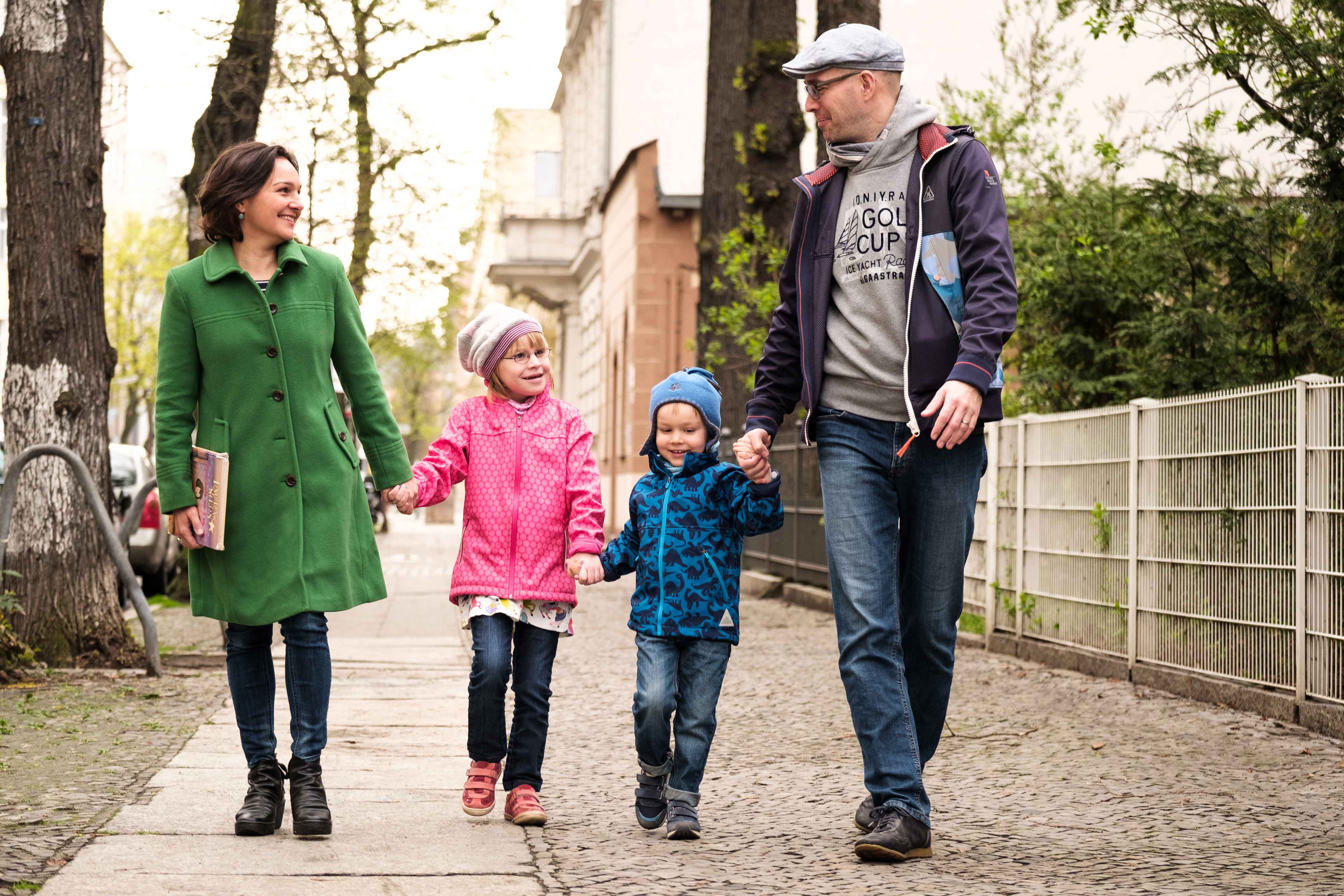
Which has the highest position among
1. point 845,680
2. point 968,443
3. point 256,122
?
point 256,122

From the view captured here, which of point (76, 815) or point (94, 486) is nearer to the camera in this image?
point (76, 815)

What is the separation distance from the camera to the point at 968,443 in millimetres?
4617

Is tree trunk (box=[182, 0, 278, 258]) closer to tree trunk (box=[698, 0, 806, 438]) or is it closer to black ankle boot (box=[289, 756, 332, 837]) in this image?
tree trunk (box=[698, 0, 806, 438])

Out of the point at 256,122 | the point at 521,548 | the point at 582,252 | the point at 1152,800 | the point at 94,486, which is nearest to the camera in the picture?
the point at 521,548

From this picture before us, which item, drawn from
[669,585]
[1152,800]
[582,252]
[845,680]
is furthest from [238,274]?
[582,252]

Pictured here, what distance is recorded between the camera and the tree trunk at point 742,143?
51.6 ft

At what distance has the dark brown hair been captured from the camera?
16.1 feet

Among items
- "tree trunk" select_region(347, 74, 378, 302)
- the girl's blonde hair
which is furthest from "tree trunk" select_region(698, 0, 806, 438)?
the girl's blonde hair

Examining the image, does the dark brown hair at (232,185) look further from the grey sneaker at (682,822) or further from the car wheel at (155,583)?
the car wheel at (155,583)

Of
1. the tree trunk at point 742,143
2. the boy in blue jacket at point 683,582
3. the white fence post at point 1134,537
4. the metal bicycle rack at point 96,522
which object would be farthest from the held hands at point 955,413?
the tree trunk at point 742,143

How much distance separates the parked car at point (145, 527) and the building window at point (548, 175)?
42374 mm

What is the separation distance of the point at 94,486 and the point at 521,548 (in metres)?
4.32

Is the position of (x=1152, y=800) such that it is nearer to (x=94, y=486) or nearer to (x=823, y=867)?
(x=823, y=867)

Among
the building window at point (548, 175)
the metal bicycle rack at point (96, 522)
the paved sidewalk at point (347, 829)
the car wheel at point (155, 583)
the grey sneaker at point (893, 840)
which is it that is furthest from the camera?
the building window at point (548, 175)
